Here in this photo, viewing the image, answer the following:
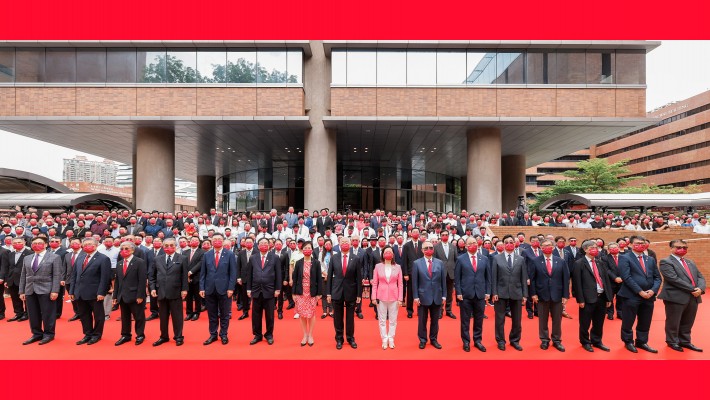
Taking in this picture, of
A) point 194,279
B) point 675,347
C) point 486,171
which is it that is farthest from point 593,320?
point 486,171

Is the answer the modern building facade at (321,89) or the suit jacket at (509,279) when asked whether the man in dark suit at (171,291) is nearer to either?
the suit jacket at (509,279)

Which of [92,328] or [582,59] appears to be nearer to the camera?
[92,328]

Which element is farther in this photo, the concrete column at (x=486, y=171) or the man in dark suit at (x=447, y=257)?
the concrete column at (x=486, y=171)

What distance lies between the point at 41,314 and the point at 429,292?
25.2ft

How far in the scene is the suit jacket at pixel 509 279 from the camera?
7.04 metres

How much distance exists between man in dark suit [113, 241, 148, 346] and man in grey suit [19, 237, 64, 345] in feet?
4.47

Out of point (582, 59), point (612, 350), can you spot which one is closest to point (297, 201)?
point (582, 59)

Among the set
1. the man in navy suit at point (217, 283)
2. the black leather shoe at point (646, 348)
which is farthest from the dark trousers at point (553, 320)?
the man in navy suit at point (217, 283)

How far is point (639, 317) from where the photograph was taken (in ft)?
22.7

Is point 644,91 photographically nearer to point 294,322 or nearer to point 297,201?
point 294,322

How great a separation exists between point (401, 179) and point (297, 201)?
367 inches

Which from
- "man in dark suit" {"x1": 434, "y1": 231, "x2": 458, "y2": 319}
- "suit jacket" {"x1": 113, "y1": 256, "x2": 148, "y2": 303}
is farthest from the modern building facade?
"suit jacket" {"x1": 113, "y1": 256, "x2": 148, "y2": 303}

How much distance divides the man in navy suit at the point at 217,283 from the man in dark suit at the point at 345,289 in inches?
81.1

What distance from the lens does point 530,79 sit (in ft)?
65.1
